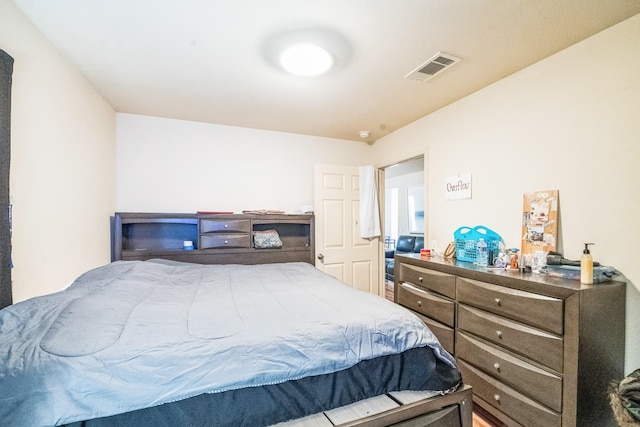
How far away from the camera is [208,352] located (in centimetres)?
102

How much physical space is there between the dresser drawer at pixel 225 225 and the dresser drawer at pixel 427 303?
68.7 inches

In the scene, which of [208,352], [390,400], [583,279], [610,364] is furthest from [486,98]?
[208,352]

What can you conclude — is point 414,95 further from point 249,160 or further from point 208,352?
point 208,352

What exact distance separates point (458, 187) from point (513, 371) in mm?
1551

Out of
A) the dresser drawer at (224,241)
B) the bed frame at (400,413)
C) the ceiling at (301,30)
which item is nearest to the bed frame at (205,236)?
the dresser drawer at (224,241)

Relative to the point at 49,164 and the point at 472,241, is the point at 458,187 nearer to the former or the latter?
the point at 472,241

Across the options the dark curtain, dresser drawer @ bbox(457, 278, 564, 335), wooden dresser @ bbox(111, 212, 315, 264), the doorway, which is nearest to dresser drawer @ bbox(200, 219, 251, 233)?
wooden dresser @ bbox(111, 212, 315, 264)

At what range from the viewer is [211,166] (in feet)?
10.6

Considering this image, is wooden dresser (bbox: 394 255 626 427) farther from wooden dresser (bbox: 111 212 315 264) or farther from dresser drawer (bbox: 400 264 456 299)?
wooden dresser (bbox: 111 212 315 264)

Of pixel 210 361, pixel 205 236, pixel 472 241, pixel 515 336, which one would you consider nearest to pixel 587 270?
pixel 515 336

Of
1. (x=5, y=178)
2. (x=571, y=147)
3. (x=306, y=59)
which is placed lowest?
(x=5, y=178)

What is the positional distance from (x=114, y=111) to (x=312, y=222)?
2391 mm

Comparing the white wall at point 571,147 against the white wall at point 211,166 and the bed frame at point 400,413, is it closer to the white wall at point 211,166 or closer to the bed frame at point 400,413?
the bed frame at point 400,413

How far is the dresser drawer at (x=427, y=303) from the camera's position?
2119 millimetres
